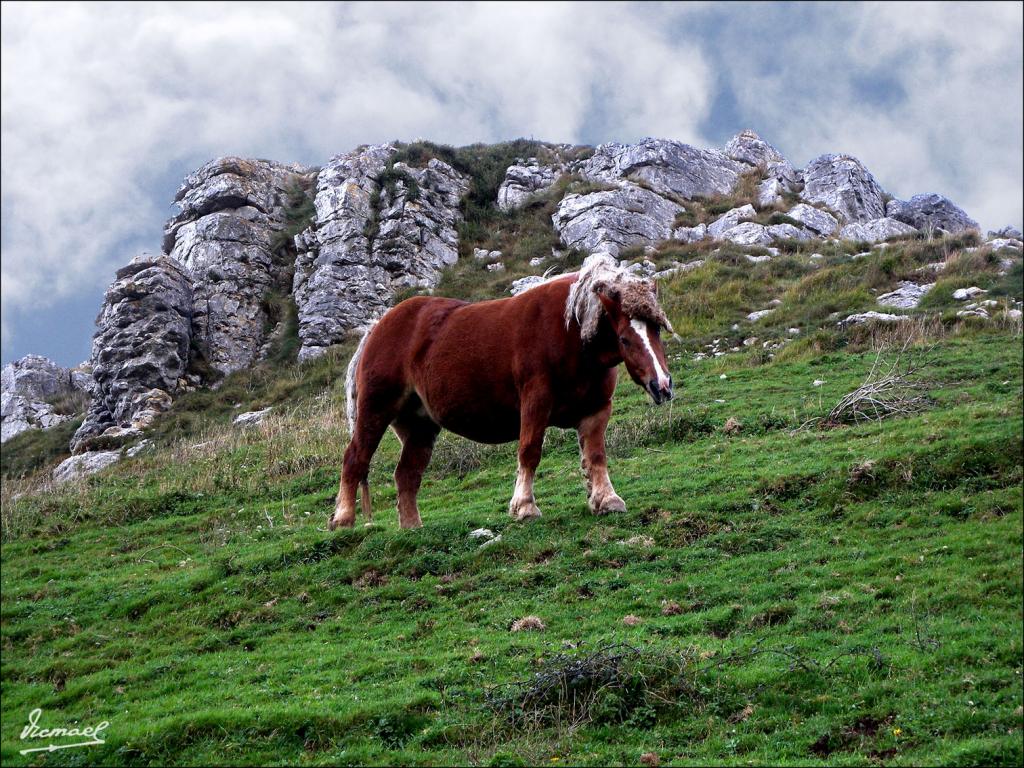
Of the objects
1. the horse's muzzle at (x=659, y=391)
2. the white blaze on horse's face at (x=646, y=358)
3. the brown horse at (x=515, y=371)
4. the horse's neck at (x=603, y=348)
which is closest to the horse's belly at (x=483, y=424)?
the brown horse at (x=515, y=371)

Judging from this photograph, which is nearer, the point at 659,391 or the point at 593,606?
the point at 593,606

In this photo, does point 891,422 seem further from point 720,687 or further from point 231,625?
point 231,625

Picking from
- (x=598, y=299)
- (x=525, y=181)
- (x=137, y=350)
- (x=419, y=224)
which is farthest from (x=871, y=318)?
(x=525, y=181)

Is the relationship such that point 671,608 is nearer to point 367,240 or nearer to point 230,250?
point 367,240

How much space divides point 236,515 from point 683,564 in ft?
35.5

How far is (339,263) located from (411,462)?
108 ft

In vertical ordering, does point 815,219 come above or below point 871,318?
above

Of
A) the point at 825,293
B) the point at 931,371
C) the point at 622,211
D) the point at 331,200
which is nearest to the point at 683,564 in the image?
the point at 931,371

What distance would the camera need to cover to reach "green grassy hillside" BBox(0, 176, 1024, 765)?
6684mm

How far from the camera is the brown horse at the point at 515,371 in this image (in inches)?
428

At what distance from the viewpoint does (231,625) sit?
34.2 feet

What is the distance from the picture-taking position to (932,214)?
49.0 m

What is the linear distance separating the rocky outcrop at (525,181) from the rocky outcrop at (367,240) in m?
2.66

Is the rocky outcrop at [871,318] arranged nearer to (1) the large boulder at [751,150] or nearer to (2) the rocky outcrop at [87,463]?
(2) the rocky outcrop at [87,463]
